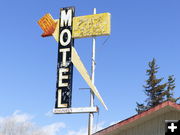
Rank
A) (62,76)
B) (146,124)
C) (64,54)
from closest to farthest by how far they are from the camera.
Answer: (146,124) < (62,76) < (64,54)

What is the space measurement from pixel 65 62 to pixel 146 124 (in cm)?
1028

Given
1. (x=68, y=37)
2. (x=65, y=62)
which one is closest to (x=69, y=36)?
(x=68, y=37)

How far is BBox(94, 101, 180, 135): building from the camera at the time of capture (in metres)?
18.4

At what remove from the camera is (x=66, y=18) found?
29422 millimetres

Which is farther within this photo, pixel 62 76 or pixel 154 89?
pixel 154 89

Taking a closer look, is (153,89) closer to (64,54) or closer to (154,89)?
(154,89)

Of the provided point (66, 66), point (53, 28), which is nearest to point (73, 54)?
point (66, 66)

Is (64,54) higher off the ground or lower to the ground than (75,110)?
higher

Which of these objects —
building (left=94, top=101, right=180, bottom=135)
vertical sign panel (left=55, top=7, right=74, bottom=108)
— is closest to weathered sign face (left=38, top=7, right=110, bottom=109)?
vertical sign panel (left=55, top=7, right=74, bottom=108)

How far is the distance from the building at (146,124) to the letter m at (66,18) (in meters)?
12.0

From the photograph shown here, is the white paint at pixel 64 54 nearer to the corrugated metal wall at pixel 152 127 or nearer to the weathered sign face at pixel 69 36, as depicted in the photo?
the weathered sign face at pixel 69 36

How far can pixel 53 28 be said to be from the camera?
29625 mm

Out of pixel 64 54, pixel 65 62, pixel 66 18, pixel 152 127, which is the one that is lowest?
pixel 152 127

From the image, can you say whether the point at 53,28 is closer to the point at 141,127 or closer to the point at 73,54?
the point at 73,54
